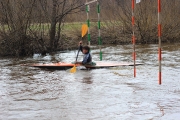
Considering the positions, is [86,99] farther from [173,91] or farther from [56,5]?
[56,5]

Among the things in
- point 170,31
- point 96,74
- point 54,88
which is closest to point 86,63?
point 96,74

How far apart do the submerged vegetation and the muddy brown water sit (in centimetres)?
495

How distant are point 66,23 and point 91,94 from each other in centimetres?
1287

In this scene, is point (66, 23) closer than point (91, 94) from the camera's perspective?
No

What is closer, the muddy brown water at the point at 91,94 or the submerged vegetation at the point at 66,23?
the muddy brown water at the point at 91,94

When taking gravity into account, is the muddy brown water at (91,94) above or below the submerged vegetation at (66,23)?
below

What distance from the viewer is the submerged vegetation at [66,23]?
1619cm

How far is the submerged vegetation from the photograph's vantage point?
53.1 feet

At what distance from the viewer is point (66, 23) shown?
66.2 feet

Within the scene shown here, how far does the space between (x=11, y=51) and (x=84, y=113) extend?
35.8ft

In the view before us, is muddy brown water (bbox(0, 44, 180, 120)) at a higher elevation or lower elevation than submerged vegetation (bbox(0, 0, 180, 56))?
lower

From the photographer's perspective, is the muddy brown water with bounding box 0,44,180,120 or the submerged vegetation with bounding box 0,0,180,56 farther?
the submerged vegetation with bounding box 0,0,180,56

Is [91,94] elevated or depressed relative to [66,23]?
depressed

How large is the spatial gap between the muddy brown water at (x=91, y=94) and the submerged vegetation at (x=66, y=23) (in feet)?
16.3
